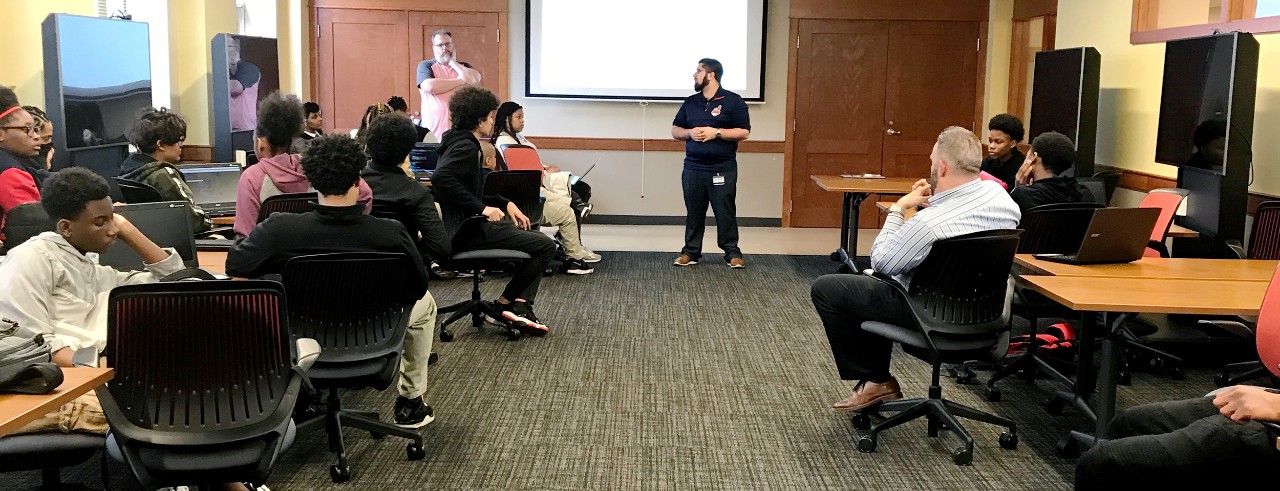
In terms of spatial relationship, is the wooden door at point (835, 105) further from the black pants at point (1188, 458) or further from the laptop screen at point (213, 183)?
the black pants at point (1188, 458)

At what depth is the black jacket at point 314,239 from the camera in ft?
10.7

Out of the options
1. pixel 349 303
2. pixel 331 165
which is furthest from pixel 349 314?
pixel 331 165

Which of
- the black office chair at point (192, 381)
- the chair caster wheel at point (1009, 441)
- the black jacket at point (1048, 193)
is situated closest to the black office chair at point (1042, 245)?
the black jacket at point (1048, 193)

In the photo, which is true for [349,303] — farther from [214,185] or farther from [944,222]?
[214,185]

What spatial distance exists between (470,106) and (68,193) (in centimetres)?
262

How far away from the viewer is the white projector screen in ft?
31.9

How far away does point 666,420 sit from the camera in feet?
13.5

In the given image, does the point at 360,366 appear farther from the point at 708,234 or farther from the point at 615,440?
the point at 708,234

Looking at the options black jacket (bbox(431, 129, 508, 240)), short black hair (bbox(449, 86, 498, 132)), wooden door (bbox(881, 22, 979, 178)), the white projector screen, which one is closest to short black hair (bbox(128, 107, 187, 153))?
black jacket (bbox(431, 129, 508, 240))

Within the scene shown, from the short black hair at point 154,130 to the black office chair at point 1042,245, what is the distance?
3.64 meters

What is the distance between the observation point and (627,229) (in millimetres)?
9867

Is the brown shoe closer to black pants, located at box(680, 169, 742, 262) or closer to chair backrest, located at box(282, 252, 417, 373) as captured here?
chair backrest, located at box(282, 252, 417, 373)

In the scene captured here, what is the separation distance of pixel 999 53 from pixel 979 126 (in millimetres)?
751

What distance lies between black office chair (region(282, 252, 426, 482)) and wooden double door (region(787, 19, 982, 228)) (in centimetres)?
709
